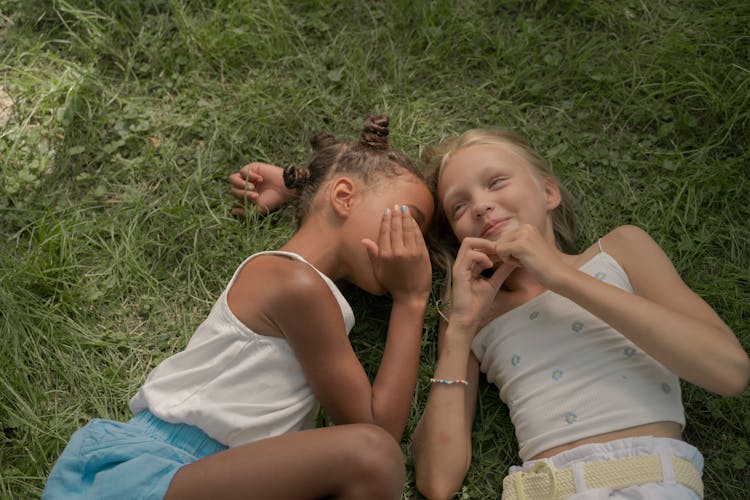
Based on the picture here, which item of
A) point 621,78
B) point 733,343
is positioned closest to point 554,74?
point 621,78

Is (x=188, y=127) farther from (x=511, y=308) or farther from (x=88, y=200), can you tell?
(x=511, y=308)

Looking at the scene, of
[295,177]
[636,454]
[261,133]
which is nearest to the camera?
[636,454]

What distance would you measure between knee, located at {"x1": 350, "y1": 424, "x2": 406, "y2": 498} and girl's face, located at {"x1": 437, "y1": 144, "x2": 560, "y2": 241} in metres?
0.86

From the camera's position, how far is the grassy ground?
9.60 feet

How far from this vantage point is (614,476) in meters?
2.28

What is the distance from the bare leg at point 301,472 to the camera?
7.13ft

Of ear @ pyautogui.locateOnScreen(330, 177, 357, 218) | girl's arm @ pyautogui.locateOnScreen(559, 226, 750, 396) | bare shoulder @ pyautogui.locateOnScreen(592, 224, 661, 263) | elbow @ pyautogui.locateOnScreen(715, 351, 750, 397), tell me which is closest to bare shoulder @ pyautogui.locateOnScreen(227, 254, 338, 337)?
ear @ pyautogui.locateOnScreen(330, 177, 357, 218)

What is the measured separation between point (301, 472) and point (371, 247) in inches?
32.6

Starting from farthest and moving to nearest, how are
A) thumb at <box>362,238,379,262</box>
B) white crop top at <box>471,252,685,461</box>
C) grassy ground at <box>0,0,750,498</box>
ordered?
grassy ground at <box>0,0,750,498</box>
thumb at <box>362,238,379,262</box>
white crop top at <box>471,252,685,461</box>

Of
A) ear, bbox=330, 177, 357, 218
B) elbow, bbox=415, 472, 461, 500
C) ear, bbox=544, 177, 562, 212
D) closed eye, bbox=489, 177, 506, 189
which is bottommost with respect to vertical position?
elbow, bbox=415, 472, 461, 500

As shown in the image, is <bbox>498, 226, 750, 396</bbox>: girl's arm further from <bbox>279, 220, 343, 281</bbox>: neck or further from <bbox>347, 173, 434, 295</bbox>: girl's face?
<bbox>279, 220, 343, 281</bbox>: neck

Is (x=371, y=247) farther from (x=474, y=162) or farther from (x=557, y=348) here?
(x=557, y=348)

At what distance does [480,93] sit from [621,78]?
660 mm

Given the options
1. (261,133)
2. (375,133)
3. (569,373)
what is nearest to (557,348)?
(569,373)
